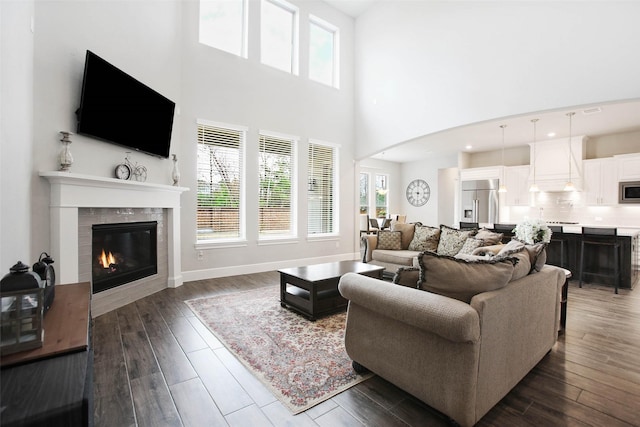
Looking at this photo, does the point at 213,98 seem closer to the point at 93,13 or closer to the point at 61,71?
the point at 93,13

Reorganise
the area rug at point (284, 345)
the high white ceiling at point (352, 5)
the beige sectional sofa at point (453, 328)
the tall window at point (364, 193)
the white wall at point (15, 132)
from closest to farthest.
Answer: the beige sectional sofa at point (453, 328) < the white wall at point (15, 132) < the area rug at point (284, 345) < the high white ceiling at point (352, 5) < the tall window at point (364, 193)

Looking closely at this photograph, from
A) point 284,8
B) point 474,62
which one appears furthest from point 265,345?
point 284,8

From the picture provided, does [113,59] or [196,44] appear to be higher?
[196,44]

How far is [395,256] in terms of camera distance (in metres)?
4.75

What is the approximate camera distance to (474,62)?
15.6 ft

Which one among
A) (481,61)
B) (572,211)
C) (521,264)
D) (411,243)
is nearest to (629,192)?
(572,211)

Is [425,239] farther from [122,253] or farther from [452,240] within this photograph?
[122,253]

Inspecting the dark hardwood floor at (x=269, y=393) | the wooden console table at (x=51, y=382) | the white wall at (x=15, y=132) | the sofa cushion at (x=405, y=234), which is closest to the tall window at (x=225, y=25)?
the white wall at (x=15, y=132)

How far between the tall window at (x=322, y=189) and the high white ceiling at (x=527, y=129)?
1.26m

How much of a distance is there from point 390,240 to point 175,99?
13.3 ft

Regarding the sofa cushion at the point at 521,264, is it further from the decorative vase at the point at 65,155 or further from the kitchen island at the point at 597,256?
the kitchen island at the point at 597,256

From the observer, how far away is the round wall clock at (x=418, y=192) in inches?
388

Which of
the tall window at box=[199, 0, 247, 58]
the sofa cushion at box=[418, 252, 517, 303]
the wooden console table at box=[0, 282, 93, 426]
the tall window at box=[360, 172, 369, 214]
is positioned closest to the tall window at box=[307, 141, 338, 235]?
the tall window at box=[199, 0, 247, 58]

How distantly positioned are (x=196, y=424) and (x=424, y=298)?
4.68 ft
